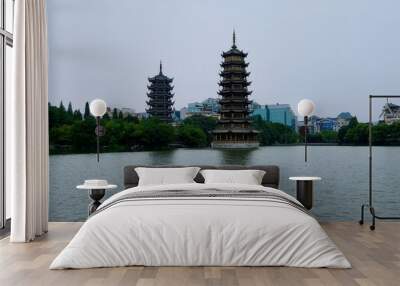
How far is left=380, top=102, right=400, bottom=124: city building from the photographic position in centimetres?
732

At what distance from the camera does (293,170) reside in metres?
7.31

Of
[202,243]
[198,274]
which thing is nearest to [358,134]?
[202,243]

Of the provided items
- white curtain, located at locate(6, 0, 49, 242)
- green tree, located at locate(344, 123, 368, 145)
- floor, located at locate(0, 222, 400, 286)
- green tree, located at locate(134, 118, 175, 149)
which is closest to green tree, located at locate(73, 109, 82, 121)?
green tree, located at locate(134, 118, 175, 149)

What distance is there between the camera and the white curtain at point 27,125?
17.0 feet

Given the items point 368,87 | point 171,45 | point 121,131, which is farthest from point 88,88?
point 368,87

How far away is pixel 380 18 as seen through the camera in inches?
286

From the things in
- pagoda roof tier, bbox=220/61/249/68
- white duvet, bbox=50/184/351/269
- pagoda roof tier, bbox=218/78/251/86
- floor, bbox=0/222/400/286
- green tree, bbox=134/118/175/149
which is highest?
pagoda roof tier, bbox=220/61/249/68

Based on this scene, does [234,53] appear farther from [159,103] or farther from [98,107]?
[98,107]

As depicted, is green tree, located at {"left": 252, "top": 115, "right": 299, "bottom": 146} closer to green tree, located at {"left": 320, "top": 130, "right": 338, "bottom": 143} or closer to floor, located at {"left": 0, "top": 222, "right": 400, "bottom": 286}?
green tree, located at {"left": 320, "top": 130, "right": 338, "bottom": 143}

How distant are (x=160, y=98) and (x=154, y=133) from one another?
1.99 feet

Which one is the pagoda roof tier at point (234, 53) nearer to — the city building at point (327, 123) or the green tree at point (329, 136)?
the city building at point (327, 123)

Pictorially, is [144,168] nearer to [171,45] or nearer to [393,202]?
[171,45]

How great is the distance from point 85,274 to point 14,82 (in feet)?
7.29

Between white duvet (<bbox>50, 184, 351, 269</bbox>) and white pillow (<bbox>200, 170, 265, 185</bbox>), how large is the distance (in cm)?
185
